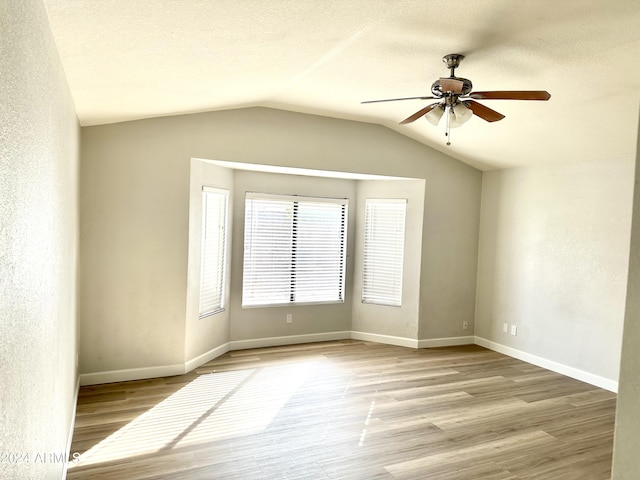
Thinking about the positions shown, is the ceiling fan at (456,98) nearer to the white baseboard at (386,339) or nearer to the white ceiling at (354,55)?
the white ceiling at (354,55)

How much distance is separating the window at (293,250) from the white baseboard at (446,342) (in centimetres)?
130

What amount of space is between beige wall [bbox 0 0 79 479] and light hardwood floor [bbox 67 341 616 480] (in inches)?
39.8

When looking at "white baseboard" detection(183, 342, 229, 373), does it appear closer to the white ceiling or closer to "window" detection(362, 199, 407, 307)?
"window" detection(362, 199, 407, 307)

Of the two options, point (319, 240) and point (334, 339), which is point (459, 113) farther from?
point (334, 339)

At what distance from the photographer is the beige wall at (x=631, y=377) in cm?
126

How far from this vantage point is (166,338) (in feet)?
14.1

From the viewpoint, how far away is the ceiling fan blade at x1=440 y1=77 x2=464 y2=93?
2686 millimetres

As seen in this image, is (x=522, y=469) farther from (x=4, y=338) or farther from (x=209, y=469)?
(x=4, y=338)

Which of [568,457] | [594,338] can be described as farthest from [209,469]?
[594,338]

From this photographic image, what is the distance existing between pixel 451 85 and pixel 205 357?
12.5 ft

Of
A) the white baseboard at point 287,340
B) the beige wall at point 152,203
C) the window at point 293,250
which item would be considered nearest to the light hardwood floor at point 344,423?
the white baseboard at point 287,340

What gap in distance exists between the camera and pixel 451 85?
2719 mm

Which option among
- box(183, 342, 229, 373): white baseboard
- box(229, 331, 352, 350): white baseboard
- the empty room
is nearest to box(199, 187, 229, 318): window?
the empty room

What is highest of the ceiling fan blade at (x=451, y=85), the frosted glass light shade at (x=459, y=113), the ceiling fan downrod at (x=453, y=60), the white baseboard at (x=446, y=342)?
the ceiling fan downrod at (x=453, y=60)
